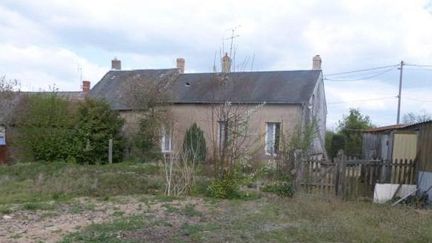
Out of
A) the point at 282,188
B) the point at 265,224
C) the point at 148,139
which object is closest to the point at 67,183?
the point at 282,188

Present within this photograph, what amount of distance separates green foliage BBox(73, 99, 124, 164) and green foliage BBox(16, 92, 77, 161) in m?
0.41

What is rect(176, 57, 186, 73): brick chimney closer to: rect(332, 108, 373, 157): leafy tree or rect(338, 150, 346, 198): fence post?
rect(332, 108, 373, 157): leafy tree

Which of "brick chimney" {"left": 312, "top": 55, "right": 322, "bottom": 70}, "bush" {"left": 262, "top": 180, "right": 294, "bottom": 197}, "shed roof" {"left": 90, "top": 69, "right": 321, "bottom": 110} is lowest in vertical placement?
"bush" {"left": 262, "top": 180, "right": 294, "bottom": 197}

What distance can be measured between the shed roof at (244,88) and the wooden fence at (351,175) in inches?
370

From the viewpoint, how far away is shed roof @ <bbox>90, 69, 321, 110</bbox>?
2486cm

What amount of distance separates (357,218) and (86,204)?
5.68 m

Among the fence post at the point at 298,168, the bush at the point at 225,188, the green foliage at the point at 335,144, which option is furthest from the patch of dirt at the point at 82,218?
the green foliage at the point at 335,144

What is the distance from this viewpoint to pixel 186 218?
29.8ft

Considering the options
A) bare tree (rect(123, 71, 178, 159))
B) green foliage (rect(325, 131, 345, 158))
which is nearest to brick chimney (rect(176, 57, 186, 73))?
bare tree (rect(123, 71, 178, 159))

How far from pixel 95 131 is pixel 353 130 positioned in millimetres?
17998

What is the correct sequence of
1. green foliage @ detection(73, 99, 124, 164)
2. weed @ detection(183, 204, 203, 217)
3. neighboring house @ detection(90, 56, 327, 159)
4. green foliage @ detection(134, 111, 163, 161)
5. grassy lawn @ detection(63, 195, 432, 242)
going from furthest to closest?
green foliage @ detection(134, 111, 163, 161), neighboring house @ detection(90, 56, 327, 159), green foliage @ detection(73, 99, 124, 164), weed @ detection(183, 204, 203, 217), grassy lawn @ detection(63, 195, 432, 242)

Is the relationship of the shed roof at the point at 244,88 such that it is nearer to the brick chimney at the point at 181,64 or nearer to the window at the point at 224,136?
the brick chimney at the point at 181,64

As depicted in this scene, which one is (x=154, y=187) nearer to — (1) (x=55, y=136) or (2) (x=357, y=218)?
(2) (x=357, y=218)

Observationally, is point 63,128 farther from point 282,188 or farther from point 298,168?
point 298,168
